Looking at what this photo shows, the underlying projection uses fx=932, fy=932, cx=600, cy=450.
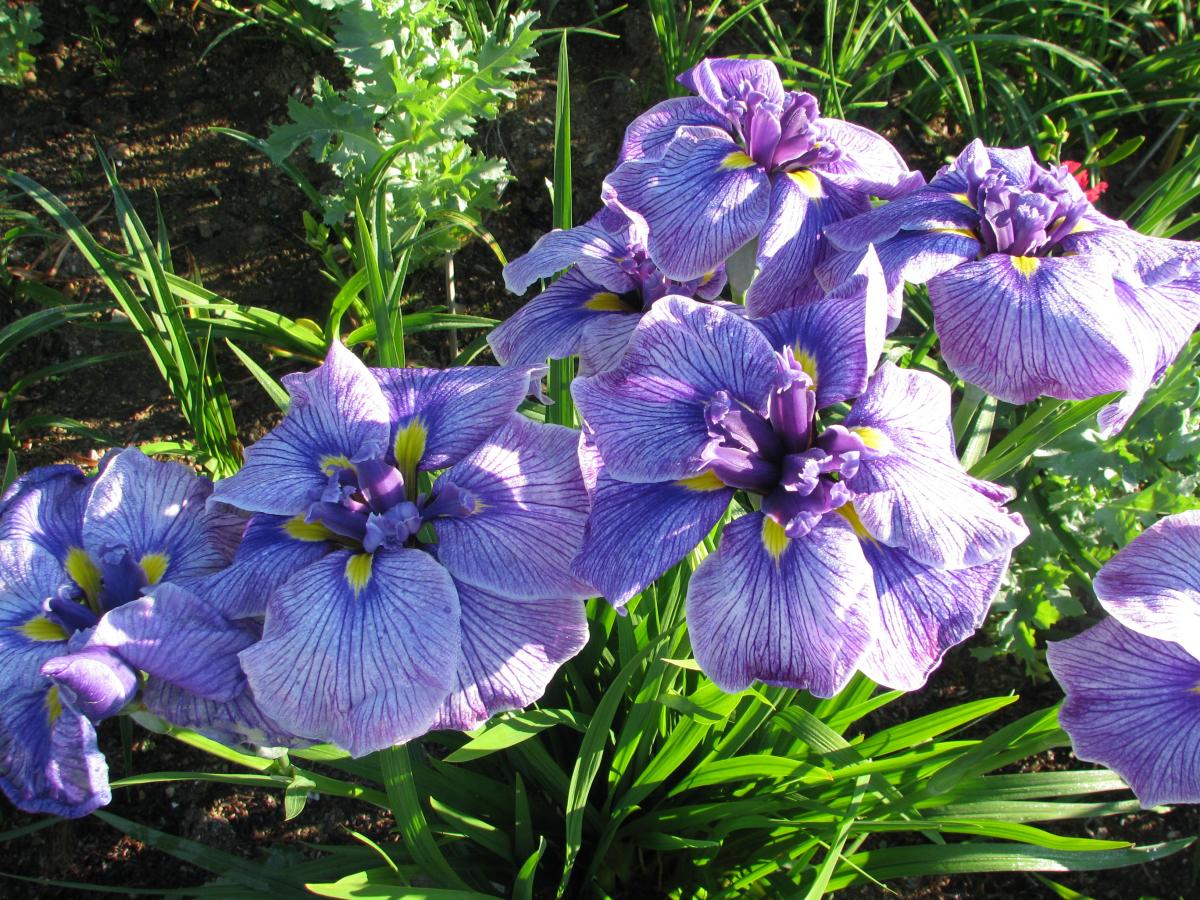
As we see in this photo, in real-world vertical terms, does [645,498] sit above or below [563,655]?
above

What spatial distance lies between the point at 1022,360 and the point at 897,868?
3.60 ft

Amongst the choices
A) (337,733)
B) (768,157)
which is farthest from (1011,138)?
(337,733)

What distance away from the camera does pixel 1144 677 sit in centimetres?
123

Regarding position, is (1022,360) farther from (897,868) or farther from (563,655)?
(897,868)

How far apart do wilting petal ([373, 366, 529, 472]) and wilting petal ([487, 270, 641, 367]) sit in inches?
6.6

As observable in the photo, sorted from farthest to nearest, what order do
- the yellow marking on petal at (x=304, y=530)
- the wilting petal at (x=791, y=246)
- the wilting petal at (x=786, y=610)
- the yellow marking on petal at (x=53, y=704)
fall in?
the wilting petal at (x=791, y=246)
the yellow marking on petal at (x=304, y=530)
the yellow marking on petal at (x=53, y=704)
the wilting petal at (x=786, y=610)

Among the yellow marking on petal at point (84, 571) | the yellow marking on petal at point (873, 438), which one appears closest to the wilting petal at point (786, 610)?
the yellow marking on petal at point (873, 438)

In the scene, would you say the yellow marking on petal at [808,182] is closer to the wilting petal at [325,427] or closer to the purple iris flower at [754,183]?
the purple iris flower at [754,183]

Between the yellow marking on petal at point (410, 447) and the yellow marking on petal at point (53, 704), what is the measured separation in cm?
52

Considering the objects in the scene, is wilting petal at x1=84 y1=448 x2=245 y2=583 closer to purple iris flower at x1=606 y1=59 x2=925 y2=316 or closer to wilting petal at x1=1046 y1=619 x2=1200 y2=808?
purple iris flower at x1=606 y1=59 x2=925 y2=316

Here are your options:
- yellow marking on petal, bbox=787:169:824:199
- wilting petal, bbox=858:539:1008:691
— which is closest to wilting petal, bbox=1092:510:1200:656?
wilting petal, bbox=858:539:1008:691

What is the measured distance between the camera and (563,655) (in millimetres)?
1224

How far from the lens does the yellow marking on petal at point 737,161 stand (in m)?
1.54

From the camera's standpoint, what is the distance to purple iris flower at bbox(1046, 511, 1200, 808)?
1.20 meters
